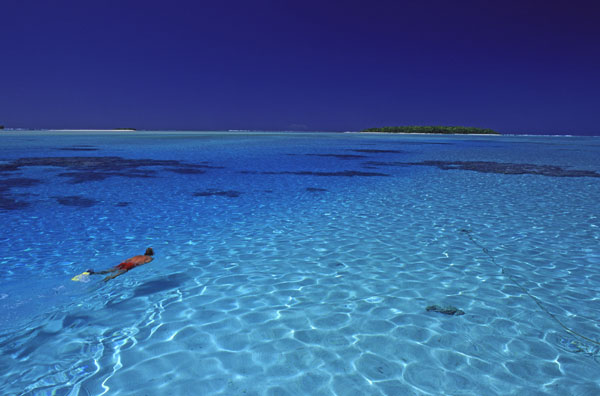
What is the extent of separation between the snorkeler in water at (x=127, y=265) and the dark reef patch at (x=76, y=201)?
5.83 meters

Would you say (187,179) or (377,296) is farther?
(187,179)

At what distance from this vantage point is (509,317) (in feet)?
15.0

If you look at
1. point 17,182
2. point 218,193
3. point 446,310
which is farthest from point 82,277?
point 17,182

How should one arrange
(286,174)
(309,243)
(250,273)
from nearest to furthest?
(250,273) → (309,243) → (286,174)

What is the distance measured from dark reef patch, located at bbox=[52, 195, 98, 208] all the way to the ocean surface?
272 mm

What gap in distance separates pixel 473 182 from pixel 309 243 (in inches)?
451

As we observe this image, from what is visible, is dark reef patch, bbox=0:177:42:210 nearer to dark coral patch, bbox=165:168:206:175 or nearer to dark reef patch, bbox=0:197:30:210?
dark reef patch, bbox=0:197:30:210

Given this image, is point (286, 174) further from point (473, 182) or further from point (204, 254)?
point (204, 254)

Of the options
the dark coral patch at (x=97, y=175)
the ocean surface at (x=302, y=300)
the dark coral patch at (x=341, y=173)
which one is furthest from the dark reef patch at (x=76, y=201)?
the dark coral patch at (x=341, y=173)

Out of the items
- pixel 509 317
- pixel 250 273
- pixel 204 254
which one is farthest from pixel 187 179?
pixel 509 317

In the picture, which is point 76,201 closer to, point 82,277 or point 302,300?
point 82,277

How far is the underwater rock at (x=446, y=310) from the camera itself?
4660 mm

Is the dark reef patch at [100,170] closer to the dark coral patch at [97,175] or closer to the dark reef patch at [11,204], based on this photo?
the dark coral patch at [97,175]

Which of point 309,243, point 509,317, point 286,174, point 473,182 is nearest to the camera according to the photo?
point 509,317
